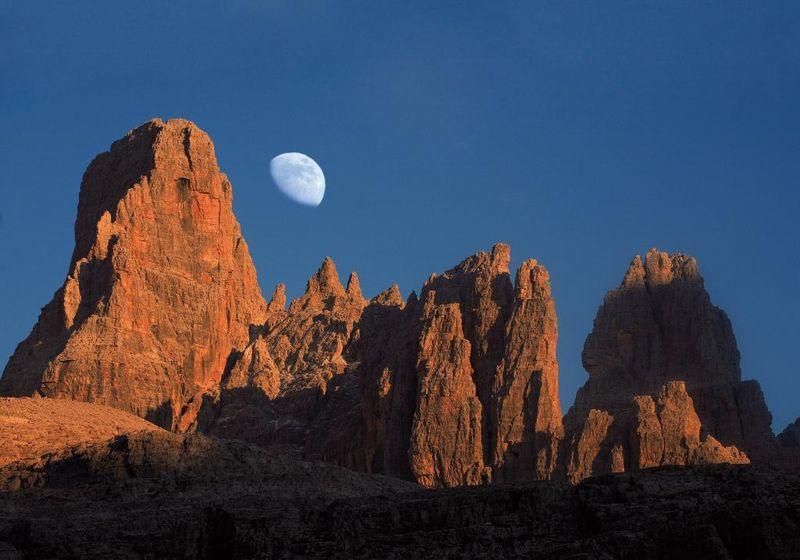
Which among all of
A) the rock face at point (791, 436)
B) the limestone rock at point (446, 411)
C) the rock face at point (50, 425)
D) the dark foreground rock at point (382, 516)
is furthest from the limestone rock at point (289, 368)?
the dark foreground rock at point (382, 516)

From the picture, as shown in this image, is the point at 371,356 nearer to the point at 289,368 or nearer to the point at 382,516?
the point at 289,368

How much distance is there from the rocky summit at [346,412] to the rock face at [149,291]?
0.28 metres

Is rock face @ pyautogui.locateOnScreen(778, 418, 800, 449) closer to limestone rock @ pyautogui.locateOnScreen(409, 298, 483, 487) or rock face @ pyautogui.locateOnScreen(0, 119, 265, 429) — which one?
limestone rock @ pyautogui.locateOnScreen(409, 298, 483, 487)

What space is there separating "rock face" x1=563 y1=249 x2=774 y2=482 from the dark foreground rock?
124ft

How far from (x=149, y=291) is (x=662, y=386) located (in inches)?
1879

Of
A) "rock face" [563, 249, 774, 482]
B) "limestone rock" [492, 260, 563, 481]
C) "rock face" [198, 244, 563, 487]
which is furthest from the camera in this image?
"rock face" [198, 244, 563, 487]

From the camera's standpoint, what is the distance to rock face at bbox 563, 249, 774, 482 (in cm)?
13112

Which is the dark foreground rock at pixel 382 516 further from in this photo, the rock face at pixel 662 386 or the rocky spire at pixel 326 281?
the rocky spire at pixel 326 281

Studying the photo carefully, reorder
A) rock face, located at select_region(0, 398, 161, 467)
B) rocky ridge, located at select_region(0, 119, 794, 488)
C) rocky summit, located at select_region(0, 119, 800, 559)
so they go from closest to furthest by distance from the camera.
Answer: rocky summit, located at select_region(0, 119, 800, 559)
rock face, located at select_region(0, 398, 161, 467)
rocky ridge, located at select_region(0, 119, 794, 488)

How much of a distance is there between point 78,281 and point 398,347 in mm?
32121

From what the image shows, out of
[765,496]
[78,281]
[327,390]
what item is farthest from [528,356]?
[765,496]

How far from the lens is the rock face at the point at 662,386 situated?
131 m

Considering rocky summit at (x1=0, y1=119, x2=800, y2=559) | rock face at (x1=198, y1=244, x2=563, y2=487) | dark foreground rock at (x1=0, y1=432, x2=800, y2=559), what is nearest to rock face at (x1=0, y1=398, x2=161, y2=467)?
rocky summit at (x1=0, y1=119, x2=800, y2=559)

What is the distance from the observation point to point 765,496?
69.7m
